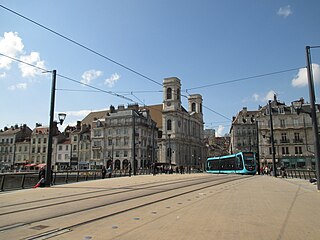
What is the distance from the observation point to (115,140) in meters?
62.6

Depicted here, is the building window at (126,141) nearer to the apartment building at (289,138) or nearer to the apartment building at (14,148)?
the apartment building at (289,138)

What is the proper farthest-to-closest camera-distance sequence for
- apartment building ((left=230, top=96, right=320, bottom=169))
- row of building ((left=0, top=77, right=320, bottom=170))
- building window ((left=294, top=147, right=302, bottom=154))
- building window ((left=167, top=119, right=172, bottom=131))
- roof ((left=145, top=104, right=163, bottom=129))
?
roof ((left=145, top=104, right=163, bottom=129)), building window ((left=167, top=119, right=172, bottom=131)), row of building ((left=0, top=77, right=320, bottom=170)), building window ((left=294, top=147, right=302, bottom=154)), apartment building ((left=230, top=96, right=320, bottom=169))

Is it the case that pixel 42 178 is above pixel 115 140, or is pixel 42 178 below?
below

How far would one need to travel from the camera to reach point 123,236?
16.6 ft

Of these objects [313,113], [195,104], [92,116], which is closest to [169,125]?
[92,116]

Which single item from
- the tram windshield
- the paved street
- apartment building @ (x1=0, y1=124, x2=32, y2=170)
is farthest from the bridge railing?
apartment building @ (x1=0, y1=124, x2=32, y2=170)

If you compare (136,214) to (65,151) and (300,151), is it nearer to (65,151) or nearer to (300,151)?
(300,151)

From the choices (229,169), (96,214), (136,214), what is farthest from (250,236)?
(229,169)

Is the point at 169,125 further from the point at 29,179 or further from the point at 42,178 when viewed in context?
the point at 42,178

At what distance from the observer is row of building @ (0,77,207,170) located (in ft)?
203

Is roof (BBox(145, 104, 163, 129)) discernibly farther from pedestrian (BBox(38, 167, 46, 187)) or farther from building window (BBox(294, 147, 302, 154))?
pedestrian (BBox(38, 167, 46, 187))

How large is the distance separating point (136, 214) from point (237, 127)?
6954cm

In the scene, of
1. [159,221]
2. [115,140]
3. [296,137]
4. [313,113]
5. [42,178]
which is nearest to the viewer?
[159,221]

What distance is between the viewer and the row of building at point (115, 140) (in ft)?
203
